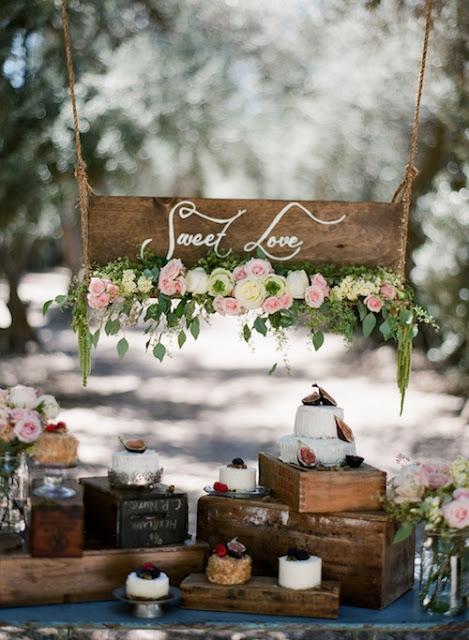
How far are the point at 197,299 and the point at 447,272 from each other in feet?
39.8

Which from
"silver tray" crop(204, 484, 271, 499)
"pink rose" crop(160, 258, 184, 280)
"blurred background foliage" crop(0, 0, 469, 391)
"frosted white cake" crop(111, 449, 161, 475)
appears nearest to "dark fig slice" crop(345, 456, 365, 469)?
"silver tray" crop(204, 484, 271, 499)

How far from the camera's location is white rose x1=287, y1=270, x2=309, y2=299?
3824 mm

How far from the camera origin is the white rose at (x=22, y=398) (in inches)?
141

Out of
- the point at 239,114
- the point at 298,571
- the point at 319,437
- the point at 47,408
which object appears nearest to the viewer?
the point at 298,571

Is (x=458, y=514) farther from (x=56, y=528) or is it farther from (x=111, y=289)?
(x=111, y=289)

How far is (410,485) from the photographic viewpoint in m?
3.50

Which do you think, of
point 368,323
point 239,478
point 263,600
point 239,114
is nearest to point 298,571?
point 263,600

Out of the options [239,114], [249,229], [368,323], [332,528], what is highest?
[239,114]

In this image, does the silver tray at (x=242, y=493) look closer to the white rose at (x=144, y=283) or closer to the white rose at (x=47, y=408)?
the white rose at (x=47, y=408)

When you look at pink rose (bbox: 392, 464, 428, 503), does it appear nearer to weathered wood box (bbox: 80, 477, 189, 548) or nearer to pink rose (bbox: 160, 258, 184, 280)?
weathered wood box (bbox: 80, 477, 189, 548)

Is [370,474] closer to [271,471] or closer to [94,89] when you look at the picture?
[271,471]

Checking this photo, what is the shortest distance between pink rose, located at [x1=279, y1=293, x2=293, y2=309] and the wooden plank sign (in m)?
0.15

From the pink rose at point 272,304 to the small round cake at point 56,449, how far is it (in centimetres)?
80

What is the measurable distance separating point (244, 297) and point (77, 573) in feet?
3.49
